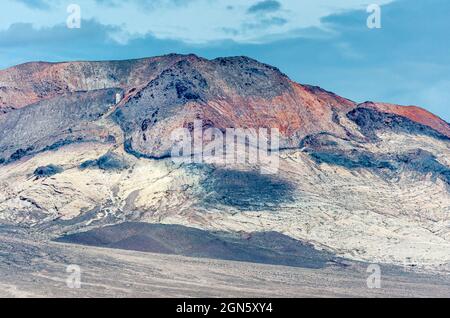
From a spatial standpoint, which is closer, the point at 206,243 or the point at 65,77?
the point at 206,243

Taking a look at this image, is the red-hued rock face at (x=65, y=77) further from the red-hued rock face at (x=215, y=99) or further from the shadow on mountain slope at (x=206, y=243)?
the shadow on mountain slope at (x=206, y=243)

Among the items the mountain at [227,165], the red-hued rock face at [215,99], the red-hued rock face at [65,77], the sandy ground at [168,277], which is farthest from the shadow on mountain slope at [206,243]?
the red-hued rock face at [65,77]

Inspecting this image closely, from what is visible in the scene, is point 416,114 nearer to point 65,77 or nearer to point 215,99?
point 215,99

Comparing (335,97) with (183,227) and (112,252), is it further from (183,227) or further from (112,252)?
(112,252)

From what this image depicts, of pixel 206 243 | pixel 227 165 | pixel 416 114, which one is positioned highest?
pixel 416 114

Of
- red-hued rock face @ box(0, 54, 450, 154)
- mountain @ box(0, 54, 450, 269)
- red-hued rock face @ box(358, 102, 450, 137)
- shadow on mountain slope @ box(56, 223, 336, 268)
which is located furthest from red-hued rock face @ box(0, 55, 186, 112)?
shadow on mountain slope @ box(56, 223, 336, 268)

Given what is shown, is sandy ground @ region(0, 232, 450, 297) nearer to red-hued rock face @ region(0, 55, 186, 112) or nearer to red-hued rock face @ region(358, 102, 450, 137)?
red-hued rock face @ region(358, 102, 450, 137)

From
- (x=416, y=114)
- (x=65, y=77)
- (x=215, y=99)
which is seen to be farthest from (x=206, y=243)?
(x=65, y=77)
